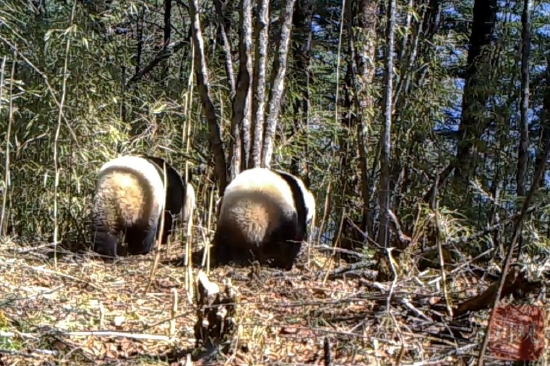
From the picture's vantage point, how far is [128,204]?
4.59 m

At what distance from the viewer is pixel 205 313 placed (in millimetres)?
2426

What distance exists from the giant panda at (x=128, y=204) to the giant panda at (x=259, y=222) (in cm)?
45

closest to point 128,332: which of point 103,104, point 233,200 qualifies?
point 233,200

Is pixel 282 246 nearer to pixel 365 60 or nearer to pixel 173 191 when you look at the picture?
pixel 173 191

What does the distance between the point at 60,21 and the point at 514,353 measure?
4.39 metres

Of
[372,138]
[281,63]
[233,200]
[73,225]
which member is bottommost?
[73,225]

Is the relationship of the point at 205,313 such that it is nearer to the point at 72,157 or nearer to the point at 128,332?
the point at 128,332

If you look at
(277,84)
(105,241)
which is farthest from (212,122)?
(105,241)

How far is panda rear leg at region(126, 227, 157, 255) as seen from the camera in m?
4.61

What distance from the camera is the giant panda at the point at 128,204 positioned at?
455cm

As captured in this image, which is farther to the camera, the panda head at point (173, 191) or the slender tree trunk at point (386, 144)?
the panda head at point (173, 191)

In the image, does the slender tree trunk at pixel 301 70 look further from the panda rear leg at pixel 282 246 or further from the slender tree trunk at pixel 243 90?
the panda rear leg at pixel 282 246

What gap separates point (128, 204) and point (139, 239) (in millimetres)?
229

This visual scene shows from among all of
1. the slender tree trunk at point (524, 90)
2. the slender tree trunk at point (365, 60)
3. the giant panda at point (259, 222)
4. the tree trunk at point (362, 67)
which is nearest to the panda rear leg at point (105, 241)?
the giant panda at point (259, 222)
